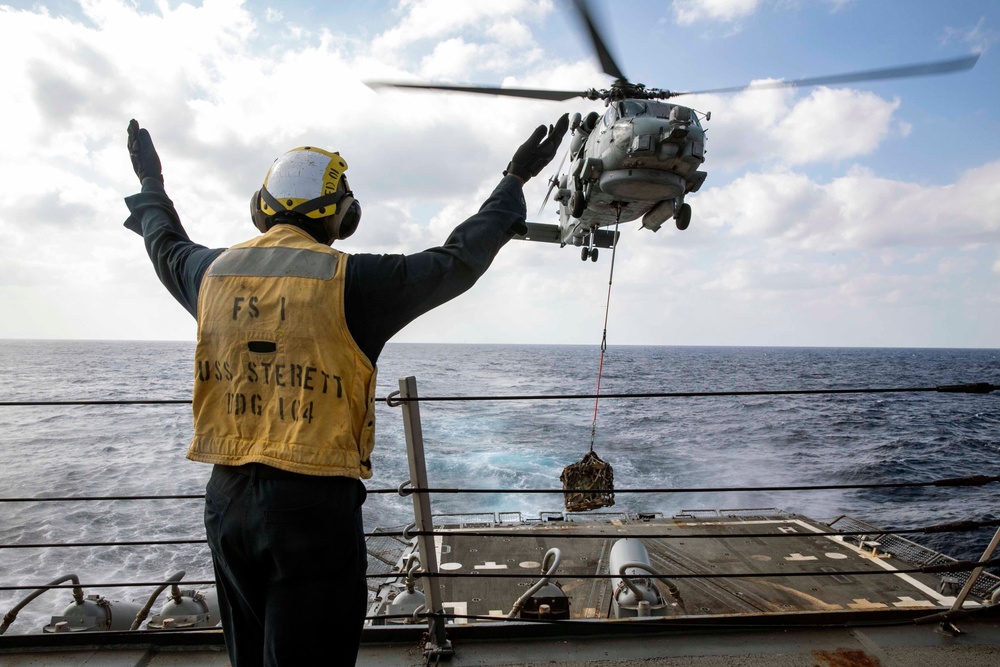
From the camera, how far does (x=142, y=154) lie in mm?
2561

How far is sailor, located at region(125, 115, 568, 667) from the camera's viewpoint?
1.77 metres

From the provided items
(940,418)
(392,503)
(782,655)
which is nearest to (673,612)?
(782,655)

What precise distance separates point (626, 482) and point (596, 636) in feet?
60.4

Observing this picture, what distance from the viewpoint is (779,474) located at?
75.6 feet

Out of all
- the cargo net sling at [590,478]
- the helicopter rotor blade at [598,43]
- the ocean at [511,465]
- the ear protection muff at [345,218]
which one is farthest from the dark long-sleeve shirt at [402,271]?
the ocean at [511,465]

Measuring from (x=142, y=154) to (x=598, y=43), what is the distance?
9030 mm

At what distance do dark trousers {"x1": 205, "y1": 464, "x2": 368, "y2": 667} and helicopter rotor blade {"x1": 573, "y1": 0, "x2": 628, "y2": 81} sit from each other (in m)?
7.71

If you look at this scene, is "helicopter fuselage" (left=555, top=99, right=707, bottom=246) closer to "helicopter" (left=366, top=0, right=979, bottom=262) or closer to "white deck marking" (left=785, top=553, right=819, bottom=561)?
"helicopter" (left=366, top=0, right=979, bottom=262)

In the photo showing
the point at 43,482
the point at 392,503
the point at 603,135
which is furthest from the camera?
the point at 43,482

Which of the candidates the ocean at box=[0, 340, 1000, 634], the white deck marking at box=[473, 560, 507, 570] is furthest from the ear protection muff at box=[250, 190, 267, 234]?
the white deck marking at box=[473, 560, 507, 570]

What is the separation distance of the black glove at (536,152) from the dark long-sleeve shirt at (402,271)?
0.07 meters

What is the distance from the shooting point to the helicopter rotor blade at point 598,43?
8453 mm

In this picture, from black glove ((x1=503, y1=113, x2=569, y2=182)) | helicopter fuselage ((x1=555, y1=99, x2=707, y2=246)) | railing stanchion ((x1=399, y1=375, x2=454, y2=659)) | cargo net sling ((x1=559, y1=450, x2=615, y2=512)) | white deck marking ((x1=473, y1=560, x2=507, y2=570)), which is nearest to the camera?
black glove ((x1=503, y1=113, x2=569, y2=182))

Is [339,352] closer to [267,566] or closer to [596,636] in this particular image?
[267,566]
